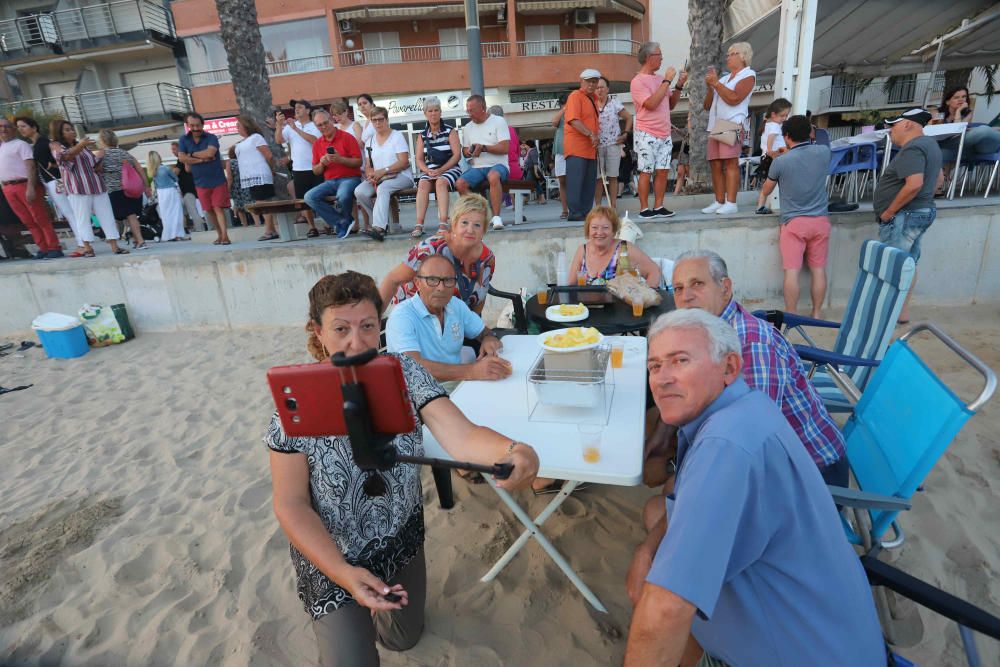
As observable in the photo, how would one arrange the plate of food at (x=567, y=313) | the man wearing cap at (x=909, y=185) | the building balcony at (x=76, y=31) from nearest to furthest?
the plate of food at (x=567, y=313) < the man wearing cap at (x=909, y=185) < the building balcony at (x=76, y=31)

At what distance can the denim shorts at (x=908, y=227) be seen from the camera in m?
4.54

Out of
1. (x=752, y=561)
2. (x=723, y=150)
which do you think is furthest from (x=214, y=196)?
(x=752, y=561)

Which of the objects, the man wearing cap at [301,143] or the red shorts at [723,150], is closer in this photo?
the red shorts at [723,150]

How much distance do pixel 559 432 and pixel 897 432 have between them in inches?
48.6

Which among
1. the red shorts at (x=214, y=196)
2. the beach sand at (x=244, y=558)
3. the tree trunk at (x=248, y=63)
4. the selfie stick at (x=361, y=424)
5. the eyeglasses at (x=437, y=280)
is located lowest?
the beach sand at (x=244, y=558)

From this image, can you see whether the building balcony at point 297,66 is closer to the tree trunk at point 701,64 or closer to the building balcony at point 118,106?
the building balcony at point 118,106

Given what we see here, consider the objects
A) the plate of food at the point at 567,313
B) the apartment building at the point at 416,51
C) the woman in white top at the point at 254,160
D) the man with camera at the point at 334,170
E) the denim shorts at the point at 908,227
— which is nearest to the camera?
the plate of food at the point at 567,313

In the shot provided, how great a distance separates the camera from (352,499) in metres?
1.72

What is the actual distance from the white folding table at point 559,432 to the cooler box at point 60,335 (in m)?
6.09

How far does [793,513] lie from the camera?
1.12 metres

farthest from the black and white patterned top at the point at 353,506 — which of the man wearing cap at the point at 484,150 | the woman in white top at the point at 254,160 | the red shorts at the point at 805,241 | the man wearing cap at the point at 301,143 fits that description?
the woman in white top at the point at 254,160

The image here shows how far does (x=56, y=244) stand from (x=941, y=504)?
10159mm

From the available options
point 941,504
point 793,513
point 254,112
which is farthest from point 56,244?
point 941,504

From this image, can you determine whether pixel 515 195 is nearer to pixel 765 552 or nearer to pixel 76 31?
pixel 765 552
